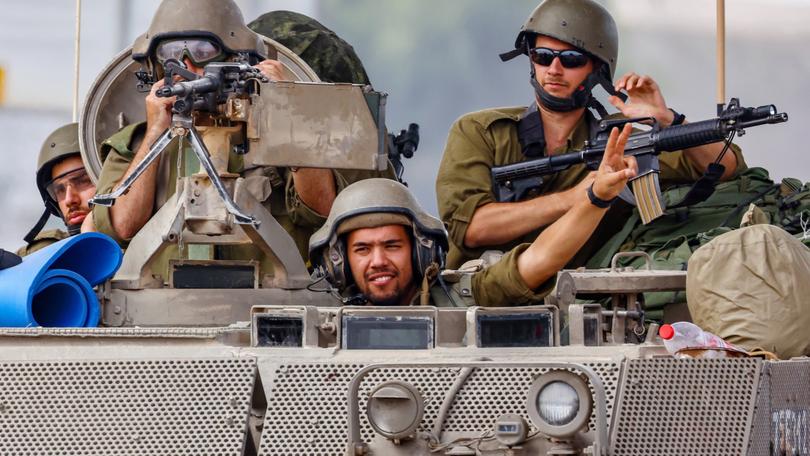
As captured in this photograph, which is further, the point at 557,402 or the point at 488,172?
the point at 488,172

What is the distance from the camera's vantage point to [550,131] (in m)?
11.3

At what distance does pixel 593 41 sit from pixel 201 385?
4.54m

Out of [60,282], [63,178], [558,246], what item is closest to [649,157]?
[558,246]

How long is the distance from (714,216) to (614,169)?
1.58m

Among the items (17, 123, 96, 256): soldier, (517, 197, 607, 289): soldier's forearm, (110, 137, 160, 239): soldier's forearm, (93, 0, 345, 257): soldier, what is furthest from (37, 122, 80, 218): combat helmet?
(517, 197, 607, 289): soldier's forearm

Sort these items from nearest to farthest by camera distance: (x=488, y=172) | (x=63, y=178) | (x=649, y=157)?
1. (x=649, y=157)
2. (x=488, y=172)
3. (x=63, y=178)

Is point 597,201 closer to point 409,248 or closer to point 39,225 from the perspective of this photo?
point 409,248

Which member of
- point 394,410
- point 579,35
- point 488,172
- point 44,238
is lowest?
point 394,410

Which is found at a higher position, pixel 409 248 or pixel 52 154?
pixel 52 154

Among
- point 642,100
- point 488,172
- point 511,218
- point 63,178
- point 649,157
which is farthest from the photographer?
point 63,178

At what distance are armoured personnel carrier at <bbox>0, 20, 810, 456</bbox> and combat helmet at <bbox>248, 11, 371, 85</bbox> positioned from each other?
485 cm

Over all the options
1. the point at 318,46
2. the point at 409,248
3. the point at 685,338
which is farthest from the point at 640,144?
the point at 318,46

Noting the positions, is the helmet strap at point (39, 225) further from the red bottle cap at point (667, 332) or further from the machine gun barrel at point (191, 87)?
the red bottle cap at point (667, 332)

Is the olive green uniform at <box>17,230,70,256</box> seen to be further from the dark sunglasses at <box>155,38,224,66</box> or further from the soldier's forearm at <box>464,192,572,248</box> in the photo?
the soldier's forearm at <box>464,192,572,248</box>
